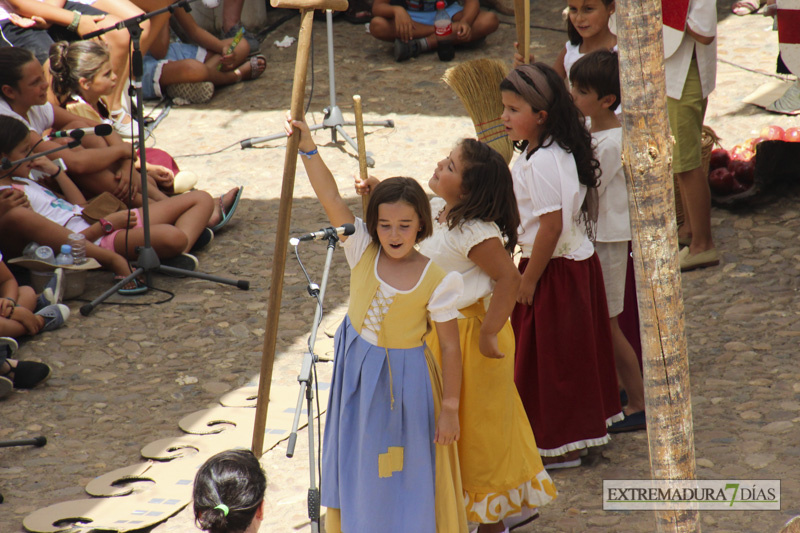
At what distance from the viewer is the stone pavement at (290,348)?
3.47m

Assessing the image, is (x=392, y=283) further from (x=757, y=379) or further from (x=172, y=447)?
(x=757, y=379)

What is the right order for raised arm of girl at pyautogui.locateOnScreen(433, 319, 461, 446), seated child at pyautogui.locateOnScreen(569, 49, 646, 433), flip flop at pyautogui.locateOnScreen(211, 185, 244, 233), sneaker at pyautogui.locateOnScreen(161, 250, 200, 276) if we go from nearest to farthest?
1. raised arm of girl at pyautogui.locateOnScreen(433, 319, 461, 446)
2. seated child at pyautogui.locateOnScreen(569, 49, 646, 433)
3. sneaker at pyautogui.locateOnScreen(161, 250, 200, 276)
4. flip flop at pyautogui.locateOnScreen(211, 185, 244, 233)

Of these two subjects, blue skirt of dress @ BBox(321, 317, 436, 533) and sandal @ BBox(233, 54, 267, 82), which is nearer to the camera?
blue skirt of dress @ BBox(321, 317, 436, 533)

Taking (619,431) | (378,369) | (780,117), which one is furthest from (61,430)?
(780,117)

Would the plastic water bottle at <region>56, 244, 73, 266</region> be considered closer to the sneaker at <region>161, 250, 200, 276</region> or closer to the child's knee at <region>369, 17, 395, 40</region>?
the sneaker at <region>161, 250, 200, 276</region>

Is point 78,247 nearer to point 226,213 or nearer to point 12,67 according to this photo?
point 226,213

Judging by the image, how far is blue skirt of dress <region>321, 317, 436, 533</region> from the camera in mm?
2734

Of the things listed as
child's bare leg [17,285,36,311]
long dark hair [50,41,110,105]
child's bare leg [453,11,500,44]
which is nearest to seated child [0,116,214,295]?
child's bare leg [17,285,36,311]

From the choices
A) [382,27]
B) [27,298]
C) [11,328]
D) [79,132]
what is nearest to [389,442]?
[79,132]

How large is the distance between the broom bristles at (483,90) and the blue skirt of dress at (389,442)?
1601mm

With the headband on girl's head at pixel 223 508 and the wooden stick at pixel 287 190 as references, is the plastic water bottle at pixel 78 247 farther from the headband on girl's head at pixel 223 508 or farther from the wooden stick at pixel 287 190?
the headband on girl's head at pixel 223 508

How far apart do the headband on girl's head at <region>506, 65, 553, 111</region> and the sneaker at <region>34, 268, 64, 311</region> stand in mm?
3232

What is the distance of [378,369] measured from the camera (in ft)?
8.99

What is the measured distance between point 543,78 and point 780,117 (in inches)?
172
